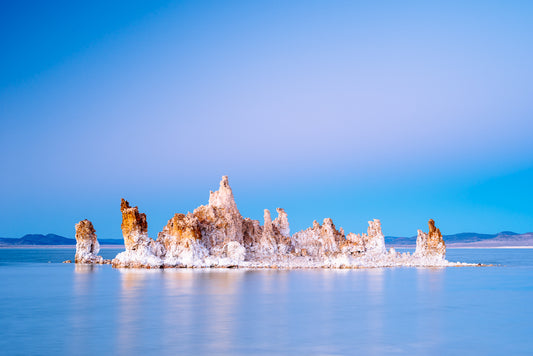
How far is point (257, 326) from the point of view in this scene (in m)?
25.2

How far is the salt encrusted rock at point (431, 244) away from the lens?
6576cm

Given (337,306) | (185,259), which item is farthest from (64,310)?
(185,259)

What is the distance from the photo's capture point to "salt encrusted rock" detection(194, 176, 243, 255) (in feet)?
217

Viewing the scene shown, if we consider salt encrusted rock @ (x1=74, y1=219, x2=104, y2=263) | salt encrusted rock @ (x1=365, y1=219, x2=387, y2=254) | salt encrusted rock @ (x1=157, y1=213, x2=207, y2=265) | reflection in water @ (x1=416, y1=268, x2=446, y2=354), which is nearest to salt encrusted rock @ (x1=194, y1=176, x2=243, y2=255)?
salt encrusted rock @ (x1=157, y1=213, x2=207, y2=265)

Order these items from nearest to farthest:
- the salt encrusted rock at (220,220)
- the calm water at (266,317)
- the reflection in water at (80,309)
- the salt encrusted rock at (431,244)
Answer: the calm water at (266,317) → the reflection in water at (80,309) → the salt encrusted rock at (431,244) → the salt encrusted rock at (220,220)

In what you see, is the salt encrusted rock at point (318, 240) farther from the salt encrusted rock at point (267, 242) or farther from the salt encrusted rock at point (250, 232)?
the salt encrusted rock at point (250, 232)

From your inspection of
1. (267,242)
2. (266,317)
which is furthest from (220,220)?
(266,317)

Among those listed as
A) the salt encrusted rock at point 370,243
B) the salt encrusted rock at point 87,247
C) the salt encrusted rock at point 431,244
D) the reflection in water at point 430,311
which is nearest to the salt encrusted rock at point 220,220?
the salt encrusted rock at point 370,243

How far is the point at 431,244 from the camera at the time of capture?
67062 millimetres

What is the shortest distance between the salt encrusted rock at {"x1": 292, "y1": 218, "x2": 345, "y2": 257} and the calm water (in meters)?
22.5

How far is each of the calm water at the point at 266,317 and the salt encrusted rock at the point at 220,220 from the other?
18.2 m

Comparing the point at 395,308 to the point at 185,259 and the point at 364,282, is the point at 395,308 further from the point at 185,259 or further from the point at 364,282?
the point at 185,259

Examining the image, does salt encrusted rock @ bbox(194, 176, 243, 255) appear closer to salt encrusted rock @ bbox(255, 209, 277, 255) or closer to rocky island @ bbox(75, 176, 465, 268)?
rocky island @ bbox(75, 176, 465, 268)

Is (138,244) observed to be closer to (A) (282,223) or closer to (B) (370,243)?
(A) (282,223)
